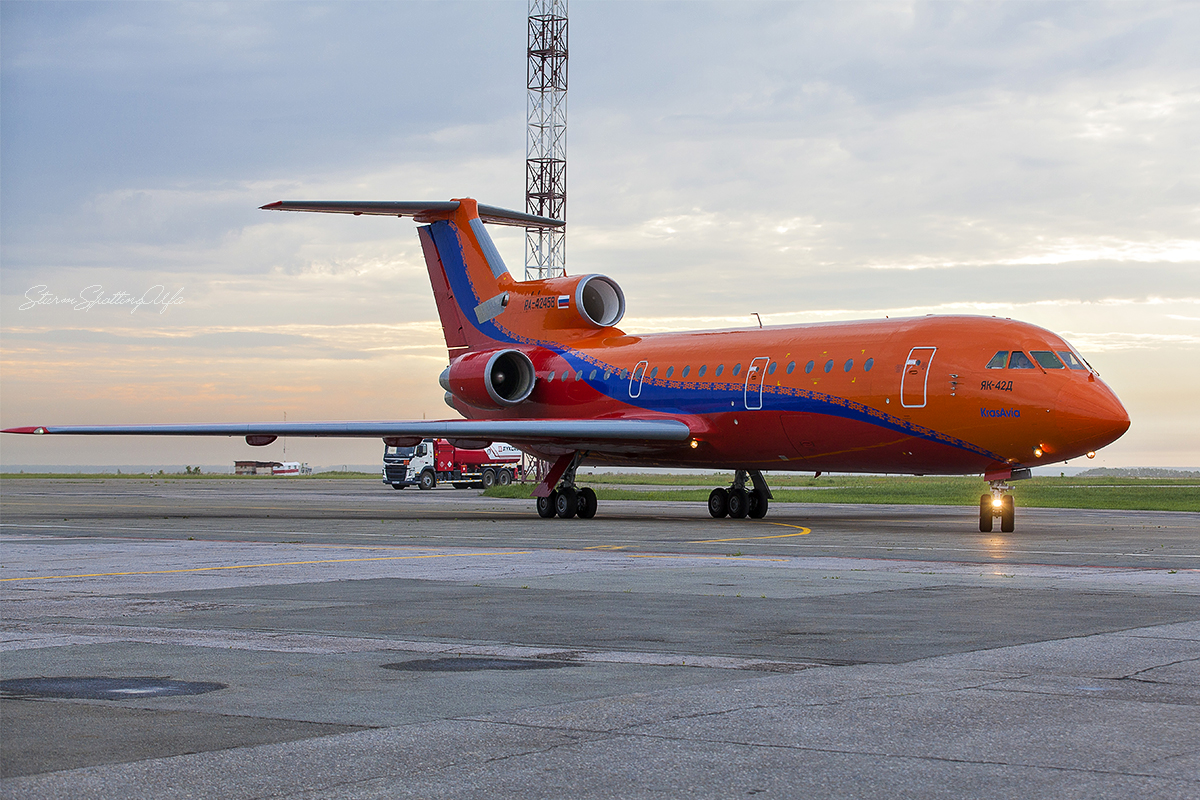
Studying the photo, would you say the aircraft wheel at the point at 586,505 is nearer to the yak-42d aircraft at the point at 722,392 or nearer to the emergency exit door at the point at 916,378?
the yak-42d aircraft at the point at 722,392

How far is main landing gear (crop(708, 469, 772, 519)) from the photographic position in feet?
99.5

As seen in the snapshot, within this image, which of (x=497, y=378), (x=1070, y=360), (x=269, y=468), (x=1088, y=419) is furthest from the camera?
(x=269, y=468)

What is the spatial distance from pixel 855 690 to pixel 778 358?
20367 mm

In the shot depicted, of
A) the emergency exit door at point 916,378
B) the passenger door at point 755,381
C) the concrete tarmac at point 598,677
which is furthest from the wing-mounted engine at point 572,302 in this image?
the concrete tarmac at point 598,677

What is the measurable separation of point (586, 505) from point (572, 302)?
18.5ft

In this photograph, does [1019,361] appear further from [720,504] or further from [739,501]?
[720,504]

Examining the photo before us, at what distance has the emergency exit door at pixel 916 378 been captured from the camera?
24281 millimetres

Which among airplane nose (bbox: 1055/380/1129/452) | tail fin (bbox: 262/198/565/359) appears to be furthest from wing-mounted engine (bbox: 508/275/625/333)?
airplane nose (bbox: 1055/380/1129/452)

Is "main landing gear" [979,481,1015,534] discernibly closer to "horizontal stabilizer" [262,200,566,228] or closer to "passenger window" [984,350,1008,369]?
"passenger window" [984,350,1008,369]

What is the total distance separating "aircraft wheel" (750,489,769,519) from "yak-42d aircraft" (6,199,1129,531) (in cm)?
4

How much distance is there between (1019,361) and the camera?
23.6m

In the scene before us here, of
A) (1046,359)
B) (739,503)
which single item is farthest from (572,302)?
(1046,359)

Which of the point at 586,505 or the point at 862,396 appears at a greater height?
the point at 862,396

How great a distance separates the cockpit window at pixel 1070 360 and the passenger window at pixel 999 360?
98 centimetres
